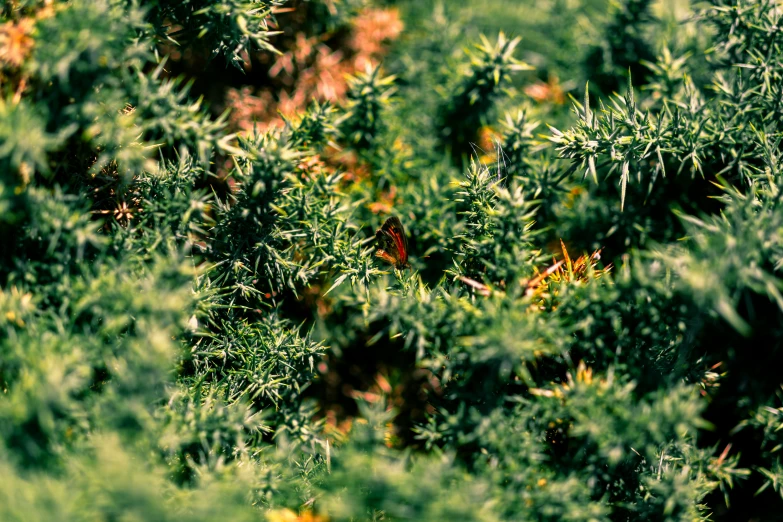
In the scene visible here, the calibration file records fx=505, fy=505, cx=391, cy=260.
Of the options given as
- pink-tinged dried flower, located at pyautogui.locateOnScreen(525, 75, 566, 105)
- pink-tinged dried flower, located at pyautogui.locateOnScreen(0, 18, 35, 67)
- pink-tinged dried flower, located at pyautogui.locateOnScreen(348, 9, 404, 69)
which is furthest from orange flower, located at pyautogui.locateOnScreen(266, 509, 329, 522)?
pink-tinged dried flower, located at pyautogui.locateOnScreen(525, 75, 566, 105)

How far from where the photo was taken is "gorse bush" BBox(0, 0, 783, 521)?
141 centimetres

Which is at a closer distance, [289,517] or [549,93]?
[289,517]

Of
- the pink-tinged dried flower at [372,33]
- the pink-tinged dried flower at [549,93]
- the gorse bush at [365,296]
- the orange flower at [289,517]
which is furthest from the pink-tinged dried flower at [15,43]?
the pink-tinged dried flower at [549,93]

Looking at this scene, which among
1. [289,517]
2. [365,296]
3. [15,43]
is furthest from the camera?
Result: [365,296]

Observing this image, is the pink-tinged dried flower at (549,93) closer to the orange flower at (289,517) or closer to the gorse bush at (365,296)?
the gorse bush at (365,296)

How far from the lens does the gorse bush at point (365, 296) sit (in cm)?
141

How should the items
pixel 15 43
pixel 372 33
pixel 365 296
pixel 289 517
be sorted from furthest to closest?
pixel 372 33 → pixel 365 296 → pixel 289 517 → pixel 15 43

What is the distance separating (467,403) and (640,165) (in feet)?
3.82

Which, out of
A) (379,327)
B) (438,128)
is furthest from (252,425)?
(438,128)

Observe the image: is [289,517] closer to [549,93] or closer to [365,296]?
[365,296]

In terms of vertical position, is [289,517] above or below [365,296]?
below

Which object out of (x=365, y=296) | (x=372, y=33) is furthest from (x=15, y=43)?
(x=372, y=33)

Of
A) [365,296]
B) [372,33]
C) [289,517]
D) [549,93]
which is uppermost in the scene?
[372,33]

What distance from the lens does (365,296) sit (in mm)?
1804
